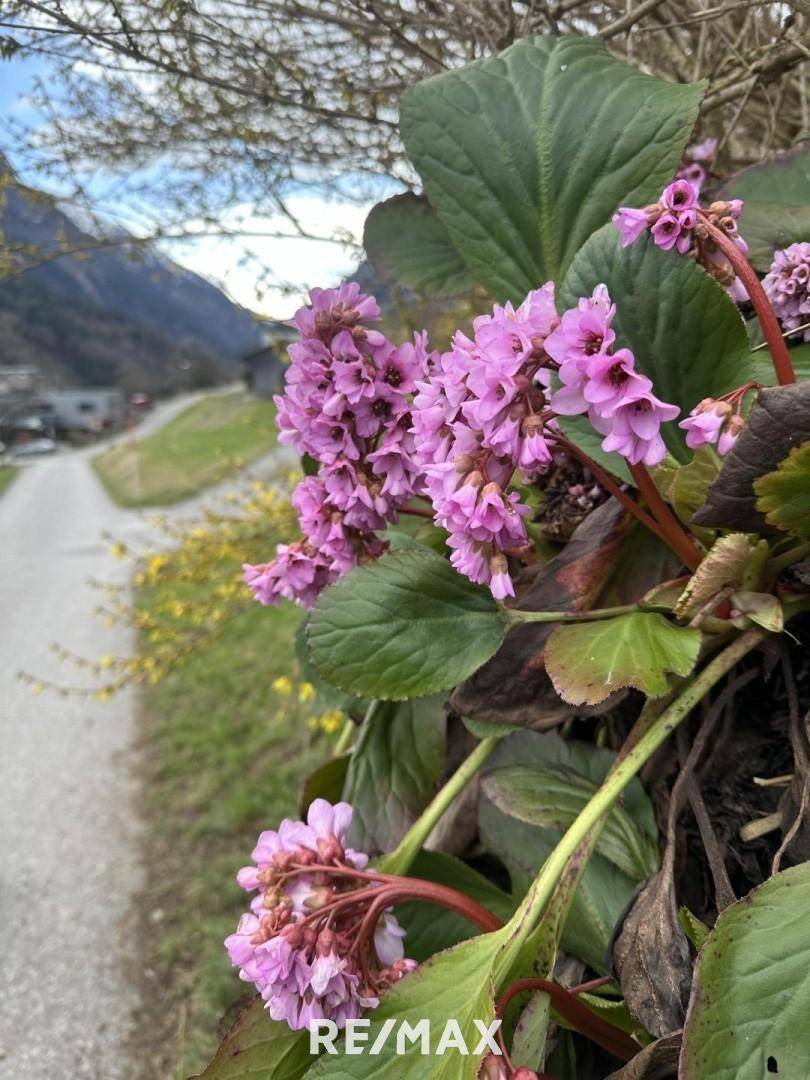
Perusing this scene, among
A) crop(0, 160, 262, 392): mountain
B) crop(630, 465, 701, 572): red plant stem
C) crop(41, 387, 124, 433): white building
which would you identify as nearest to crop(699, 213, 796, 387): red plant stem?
crop(630, 465, 701, 572): red plant stem

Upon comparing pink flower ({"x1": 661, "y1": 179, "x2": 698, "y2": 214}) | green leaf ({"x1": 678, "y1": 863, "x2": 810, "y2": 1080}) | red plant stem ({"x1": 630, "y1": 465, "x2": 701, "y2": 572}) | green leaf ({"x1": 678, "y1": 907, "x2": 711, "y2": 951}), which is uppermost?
pink flower ({"x1": 661, "y1": 179, "x2": 698, "y2": 214})

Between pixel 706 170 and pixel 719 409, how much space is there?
0.52 m

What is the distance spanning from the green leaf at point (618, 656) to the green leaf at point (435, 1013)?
0.17m

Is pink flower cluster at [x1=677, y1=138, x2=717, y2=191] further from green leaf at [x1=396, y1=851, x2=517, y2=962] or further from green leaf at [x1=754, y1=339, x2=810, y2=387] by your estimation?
green leaf at [x1=396, y1=851, x2=517, y2=962]

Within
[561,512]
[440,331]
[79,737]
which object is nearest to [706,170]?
[561,512]

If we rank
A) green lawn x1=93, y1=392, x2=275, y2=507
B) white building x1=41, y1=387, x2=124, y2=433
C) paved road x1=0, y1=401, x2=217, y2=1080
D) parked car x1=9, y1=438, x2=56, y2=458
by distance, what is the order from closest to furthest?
paved road x1=0, y1=401, x2=217, y2=1080
green lawn x1=93, y1=392, x2=275, y2=507
parked car x1=9, y1=438, x2=56, y2=458
white building x1=41, y1=387, x2=124, y2=433

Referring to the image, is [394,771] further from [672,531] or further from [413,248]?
[413,248]

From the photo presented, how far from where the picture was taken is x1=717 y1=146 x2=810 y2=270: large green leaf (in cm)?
65

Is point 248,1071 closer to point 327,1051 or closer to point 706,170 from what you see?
point 327,1051

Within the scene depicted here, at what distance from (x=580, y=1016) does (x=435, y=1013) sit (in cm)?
9

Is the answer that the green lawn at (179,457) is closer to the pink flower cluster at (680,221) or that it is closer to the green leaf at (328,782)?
the green leaf at (328,782)

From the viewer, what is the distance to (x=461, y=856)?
2.49ft

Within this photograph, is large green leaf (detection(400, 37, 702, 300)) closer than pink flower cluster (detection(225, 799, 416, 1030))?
No

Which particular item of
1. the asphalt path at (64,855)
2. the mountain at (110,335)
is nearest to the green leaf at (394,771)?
the asphalt path at (64,855)
